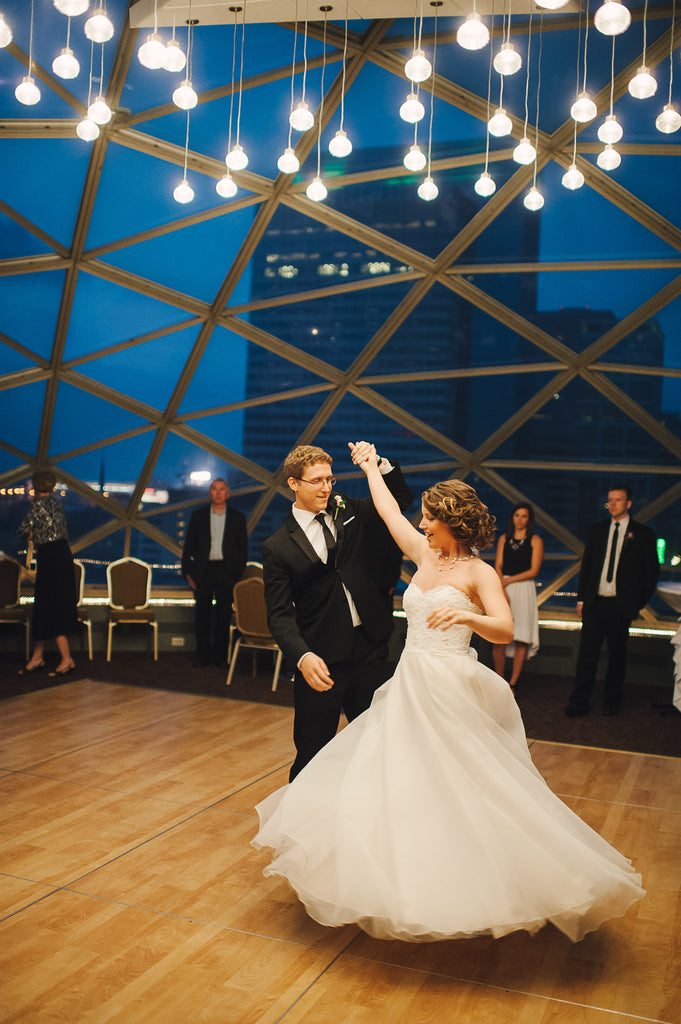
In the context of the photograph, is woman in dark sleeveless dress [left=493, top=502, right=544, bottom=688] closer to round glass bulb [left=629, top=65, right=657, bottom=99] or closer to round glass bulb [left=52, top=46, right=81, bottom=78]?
round glass bulb [left=629, top=65, right=657, bottom=99]

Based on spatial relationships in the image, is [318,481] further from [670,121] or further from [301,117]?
[670,121]

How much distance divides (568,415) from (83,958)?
8861 mm

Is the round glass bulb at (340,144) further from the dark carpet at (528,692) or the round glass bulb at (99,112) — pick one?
the dark carpet at (528,692)

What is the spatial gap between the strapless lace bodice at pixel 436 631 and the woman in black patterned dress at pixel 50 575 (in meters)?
5.96

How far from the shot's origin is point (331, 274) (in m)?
9.85

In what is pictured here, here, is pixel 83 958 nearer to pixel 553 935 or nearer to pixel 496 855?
pixel 496 855

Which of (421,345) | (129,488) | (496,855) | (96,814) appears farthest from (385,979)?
(129,488)

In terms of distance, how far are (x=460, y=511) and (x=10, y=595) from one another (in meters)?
7.27

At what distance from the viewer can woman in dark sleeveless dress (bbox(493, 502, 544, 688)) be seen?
27.2ft

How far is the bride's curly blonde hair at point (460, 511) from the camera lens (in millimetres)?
3260

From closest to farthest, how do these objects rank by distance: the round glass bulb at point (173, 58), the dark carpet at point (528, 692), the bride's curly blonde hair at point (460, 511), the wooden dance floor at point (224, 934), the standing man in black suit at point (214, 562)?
the wooden dance floor at point (224, 934) < the bride's curly blonde hair at point (460, 511) < the round glass bulb at point (173, 58) < the dark carpet at point (528, 692) < the standing man in black suit at point (214, 562)

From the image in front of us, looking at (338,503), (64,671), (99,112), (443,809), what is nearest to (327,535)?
(338,503)

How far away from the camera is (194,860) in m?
4.05

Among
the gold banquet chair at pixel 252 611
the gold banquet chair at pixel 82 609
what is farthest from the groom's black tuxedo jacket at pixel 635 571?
the gold banquet chair at pixel 82 609
